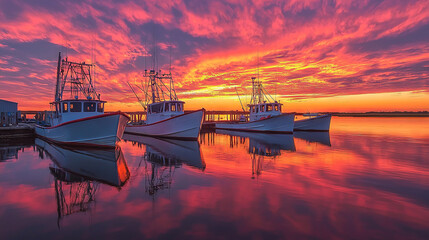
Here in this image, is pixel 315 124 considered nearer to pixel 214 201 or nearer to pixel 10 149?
pixel 214 201

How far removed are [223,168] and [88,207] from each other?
21.5 feet

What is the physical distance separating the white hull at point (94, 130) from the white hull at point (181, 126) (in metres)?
6.82

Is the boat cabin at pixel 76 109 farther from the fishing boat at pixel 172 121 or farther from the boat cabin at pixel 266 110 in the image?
the boat cabin at pixel 266 110

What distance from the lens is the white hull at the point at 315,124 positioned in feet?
120

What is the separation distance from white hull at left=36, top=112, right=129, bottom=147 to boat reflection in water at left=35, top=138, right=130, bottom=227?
2412 mm

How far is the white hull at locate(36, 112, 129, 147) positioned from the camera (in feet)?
49.4

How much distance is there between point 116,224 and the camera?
198 inches

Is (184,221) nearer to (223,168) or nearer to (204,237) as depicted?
(204,237)

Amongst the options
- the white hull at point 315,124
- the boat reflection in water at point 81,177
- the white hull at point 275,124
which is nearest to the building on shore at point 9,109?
the boat reflection in water at point 81,177

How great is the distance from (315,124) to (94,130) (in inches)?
1383

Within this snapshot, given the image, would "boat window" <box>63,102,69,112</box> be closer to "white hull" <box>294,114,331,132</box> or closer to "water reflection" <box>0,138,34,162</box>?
"water reflection" <box>0,138,34,162</box>

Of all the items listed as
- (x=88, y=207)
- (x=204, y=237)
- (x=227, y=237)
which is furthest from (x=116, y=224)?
(x=227, y=237)

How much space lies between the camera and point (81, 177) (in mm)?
9070

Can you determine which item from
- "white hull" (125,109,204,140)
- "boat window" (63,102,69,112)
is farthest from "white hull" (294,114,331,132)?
"boat window" (63,102,69,112)
